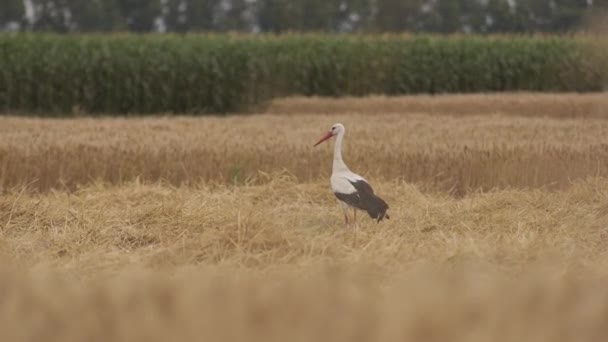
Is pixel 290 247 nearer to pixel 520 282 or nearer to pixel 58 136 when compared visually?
pixel 520 282

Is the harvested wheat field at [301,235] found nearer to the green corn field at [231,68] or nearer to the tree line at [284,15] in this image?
the green corn field at [231,68]

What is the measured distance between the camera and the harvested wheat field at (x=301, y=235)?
2.22 meters

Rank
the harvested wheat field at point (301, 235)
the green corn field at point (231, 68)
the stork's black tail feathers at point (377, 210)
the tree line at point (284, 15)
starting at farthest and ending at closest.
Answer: the tree line at point (284, 15) → the green corn field at point (231, 68) → the stork's black tail feathers at point (377, 210) → the harvested wheat field at point (301, 235)

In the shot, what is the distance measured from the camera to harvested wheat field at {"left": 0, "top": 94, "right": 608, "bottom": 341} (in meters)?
2.22

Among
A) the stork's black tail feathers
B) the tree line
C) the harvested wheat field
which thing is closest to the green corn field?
the harvested wheat field

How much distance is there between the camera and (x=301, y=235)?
6203mm

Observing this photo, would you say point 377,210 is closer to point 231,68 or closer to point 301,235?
point 301,235

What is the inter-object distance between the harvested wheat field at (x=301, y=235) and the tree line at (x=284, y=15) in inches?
1494

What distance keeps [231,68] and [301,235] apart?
2431cm

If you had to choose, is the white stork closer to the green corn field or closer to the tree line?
the green corn field

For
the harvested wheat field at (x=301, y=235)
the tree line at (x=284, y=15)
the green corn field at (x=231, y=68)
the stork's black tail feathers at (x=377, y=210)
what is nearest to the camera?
the harvested wheat field at (x=301, y=235)

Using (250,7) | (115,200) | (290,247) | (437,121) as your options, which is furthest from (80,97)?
A: (250,7)

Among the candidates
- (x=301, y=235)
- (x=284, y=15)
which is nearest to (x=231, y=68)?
(x=301, y=235)

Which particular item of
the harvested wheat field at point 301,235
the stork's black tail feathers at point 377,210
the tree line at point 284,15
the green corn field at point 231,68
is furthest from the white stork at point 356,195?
the tree line at point 284,15
